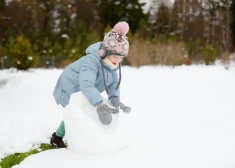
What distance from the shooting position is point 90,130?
3.06 m

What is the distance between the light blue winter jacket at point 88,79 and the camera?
3059 millimetres

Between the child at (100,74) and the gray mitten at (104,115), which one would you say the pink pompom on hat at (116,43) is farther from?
the gray mitten at (104,115)

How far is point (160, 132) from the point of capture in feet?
12.7

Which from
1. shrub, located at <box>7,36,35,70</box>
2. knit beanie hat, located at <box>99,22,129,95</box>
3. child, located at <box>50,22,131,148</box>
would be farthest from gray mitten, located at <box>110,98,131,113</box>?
shrub, located at <box>7,36,35,70</box>

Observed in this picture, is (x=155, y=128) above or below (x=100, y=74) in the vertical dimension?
below

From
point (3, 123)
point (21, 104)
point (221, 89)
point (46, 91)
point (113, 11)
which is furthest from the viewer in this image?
point (113, 11)

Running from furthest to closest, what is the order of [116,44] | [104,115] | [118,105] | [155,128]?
[155,128], [118,105], [116,44], [104,115]

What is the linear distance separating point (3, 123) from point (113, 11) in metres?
25.1

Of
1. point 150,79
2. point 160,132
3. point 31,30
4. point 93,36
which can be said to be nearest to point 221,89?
point 150,79

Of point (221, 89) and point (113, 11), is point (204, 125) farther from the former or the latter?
point (113, 11)

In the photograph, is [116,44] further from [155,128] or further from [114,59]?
[155,128]

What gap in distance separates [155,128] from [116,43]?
1.40 meters

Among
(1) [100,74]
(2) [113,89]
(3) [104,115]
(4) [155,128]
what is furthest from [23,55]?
(3) [104,115]

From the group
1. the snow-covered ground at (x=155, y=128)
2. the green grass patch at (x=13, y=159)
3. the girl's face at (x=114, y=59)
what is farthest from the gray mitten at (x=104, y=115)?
the green grass patch at (x=13, y=159)
